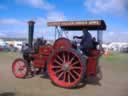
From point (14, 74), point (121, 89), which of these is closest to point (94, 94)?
point (121, 89)

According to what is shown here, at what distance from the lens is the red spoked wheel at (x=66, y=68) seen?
→ 8.38 metres

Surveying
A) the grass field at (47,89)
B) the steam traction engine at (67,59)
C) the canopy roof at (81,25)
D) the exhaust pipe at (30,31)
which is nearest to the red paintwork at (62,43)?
the steam traction engine at (67,59)

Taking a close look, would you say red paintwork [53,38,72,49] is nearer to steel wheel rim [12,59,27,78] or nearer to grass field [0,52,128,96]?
grass field [0,52,128,96]

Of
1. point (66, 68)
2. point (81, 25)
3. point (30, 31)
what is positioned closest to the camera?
point (66, 68)

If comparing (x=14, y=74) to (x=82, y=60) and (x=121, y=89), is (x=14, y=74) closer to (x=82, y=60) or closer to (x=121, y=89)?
(x=82, y=60)

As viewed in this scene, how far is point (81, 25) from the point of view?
360 inches

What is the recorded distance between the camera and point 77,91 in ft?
26.6

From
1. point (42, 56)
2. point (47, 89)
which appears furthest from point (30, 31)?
point (47, 89)

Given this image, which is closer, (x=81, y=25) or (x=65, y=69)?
(x=65, y=69)

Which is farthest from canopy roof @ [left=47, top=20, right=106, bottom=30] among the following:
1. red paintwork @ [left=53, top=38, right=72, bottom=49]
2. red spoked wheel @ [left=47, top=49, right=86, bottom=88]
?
red spoked wheel @ [left=47, top=49, right=86, bottom=88]

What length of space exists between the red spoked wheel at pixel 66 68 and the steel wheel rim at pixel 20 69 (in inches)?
62.5

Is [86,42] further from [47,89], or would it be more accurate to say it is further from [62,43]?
[47,89]

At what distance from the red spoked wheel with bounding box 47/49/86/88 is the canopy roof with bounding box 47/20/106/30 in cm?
104

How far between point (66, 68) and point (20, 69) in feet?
7.63
